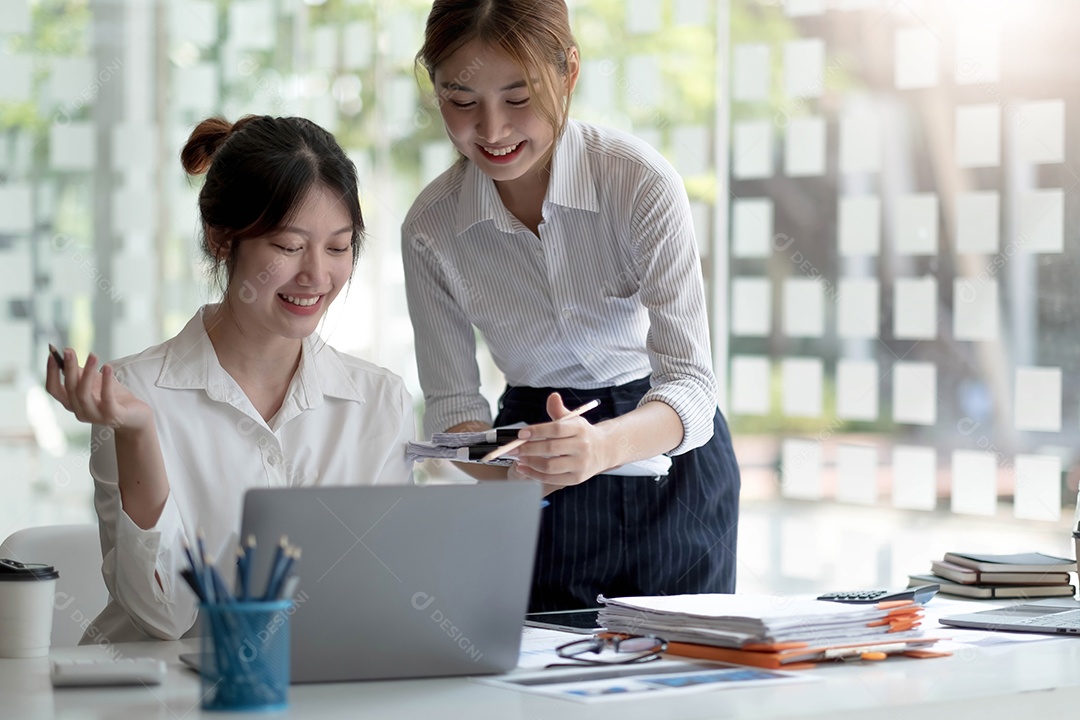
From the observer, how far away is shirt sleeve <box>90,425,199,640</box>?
4.91 feet

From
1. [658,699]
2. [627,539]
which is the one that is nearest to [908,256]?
[627,539]

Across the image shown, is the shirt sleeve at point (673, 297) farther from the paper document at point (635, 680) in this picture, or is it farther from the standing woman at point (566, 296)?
the paper document at point (635, 680)

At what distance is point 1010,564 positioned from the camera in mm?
1878

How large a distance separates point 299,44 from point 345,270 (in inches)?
103

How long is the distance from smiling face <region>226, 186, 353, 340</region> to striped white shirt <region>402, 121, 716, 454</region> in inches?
10.5

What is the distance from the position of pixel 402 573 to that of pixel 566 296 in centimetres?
87

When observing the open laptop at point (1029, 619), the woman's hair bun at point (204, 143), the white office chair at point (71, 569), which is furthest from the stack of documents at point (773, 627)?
the woman's hair bun at point (204, 143)

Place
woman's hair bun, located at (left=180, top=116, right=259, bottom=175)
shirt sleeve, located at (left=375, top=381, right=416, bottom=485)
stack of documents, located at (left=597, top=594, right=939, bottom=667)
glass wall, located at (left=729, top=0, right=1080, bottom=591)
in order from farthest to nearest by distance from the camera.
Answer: glass wall, located at (left=729, top=0, right=1080, bottom=591) → woman's hair bun, located at (left=180, top=116, right=259, bottom=175) → shirt sleeve, located at (left=375, top=381, right=416, bottom=485) → stack of documents, located at (left=597, top=594, right=939, bottom=667)

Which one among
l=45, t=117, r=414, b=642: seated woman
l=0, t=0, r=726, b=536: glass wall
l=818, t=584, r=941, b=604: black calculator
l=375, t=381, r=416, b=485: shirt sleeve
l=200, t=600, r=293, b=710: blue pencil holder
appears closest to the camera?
l=200, t=600, r=293, b=710: blue pencil holder

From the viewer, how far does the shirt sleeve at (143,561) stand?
1497 mm

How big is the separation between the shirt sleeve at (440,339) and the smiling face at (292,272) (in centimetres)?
25

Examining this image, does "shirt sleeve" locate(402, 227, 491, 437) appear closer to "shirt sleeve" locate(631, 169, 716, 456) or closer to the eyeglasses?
"shirt sleeve" locate(631, 169, 716, 456)

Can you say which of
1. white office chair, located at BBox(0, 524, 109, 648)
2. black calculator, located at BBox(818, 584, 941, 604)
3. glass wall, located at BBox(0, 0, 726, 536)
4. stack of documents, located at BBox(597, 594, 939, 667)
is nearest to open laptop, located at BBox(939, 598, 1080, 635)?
black calculator, located at BBox(818, 584, 941, 604)

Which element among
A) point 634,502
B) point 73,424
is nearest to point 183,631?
point 634,502
